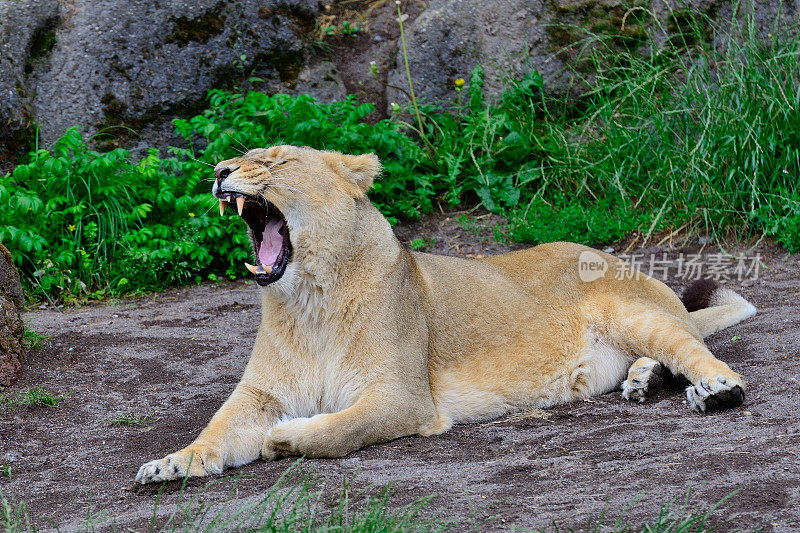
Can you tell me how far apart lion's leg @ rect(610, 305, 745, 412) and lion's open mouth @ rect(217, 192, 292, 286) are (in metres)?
1.91

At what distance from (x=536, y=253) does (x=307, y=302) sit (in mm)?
1670

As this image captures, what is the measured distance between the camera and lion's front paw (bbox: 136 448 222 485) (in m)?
3.58

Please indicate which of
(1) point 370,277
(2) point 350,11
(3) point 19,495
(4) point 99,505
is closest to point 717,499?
(1) point 370,277

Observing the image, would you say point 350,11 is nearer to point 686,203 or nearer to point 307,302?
point 686,203

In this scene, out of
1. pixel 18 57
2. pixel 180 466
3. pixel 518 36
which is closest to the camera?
pixel 180 466

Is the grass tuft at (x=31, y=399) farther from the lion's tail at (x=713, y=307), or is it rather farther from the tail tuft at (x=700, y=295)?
the tail tuft at (x=700, y=295)

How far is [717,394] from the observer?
421 centimetres

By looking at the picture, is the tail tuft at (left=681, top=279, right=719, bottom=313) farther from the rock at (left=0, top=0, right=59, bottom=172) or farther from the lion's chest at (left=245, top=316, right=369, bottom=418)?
the rock at (left=0, top=0, right=59, bottom=172)

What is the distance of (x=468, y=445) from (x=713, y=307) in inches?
97.9

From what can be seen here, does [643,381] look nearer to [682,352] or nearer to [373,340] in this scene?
[682,352]

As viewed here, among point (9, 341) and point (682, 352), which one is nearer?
point (682, 352)

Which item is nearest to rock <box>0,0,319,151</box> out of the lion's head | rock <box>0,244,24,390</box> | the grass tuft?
rock <box>0,244,24,390</box>

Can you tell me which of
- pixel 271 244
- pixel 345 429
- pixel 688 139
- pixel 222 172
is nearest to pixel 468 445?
pixel 345 429

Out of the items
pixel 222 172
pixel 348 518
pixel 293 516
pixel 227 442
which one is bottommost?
pixel 227 442
